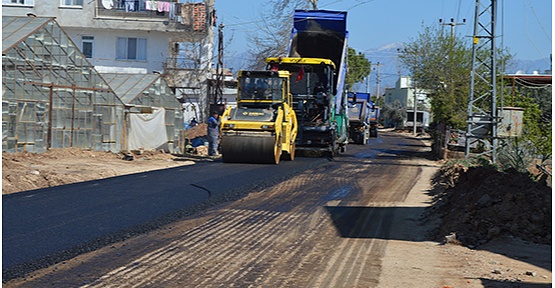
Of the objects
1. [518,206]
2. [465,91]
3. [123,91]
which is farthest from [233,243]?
[465,91]

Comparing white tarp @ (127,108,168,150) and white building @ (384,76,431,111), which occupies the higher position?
white building @ (384,76,431,111)

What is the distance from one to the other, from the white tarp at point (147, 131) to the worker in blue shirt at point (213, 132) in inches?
150

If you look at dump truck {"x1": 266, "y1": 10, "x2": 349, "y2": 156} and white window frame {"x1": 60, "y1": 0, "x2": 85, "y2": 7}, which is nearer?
dump truck {"x1": 266, "y1": 10, "x2": 349, "y2": 156}

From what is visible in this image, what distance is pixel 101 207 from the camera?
45.3 feet

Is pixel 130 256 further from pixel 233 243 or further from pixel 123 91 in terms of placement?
pixel 123 91

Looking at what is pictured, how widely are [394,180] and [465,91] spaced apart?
50.9ft

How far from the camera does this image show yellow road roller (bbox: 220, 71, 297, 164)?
79.1ft

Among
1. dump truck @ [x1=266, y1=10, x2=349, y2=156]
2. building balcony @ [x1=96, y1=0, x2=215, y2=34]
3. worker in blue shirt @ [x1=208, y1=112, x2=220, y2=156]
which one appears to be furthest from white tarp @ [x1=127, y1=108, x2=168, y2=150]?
building balcony @ [x1=96, y1=0, x2=215, y2=34]

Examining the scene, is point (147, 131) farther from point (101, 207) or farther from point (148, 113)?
point (101, 207)

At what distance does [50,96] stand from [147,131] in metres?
6.51

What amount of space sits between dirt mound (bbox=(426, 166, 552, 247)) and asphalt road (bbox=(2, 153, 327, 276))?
15.4 ft

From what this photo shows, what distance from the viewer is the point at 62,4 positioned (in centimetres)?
5016

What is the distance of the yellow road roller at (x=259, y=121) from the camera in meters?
24.1

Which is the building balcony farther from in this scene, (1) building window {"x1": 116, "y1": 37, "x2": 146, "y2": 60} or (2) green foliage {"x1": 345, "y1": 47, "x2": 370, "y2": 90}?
(2) green foliage {"x1": 345, "y1": 47, "x2": 370, "y2": 90}
